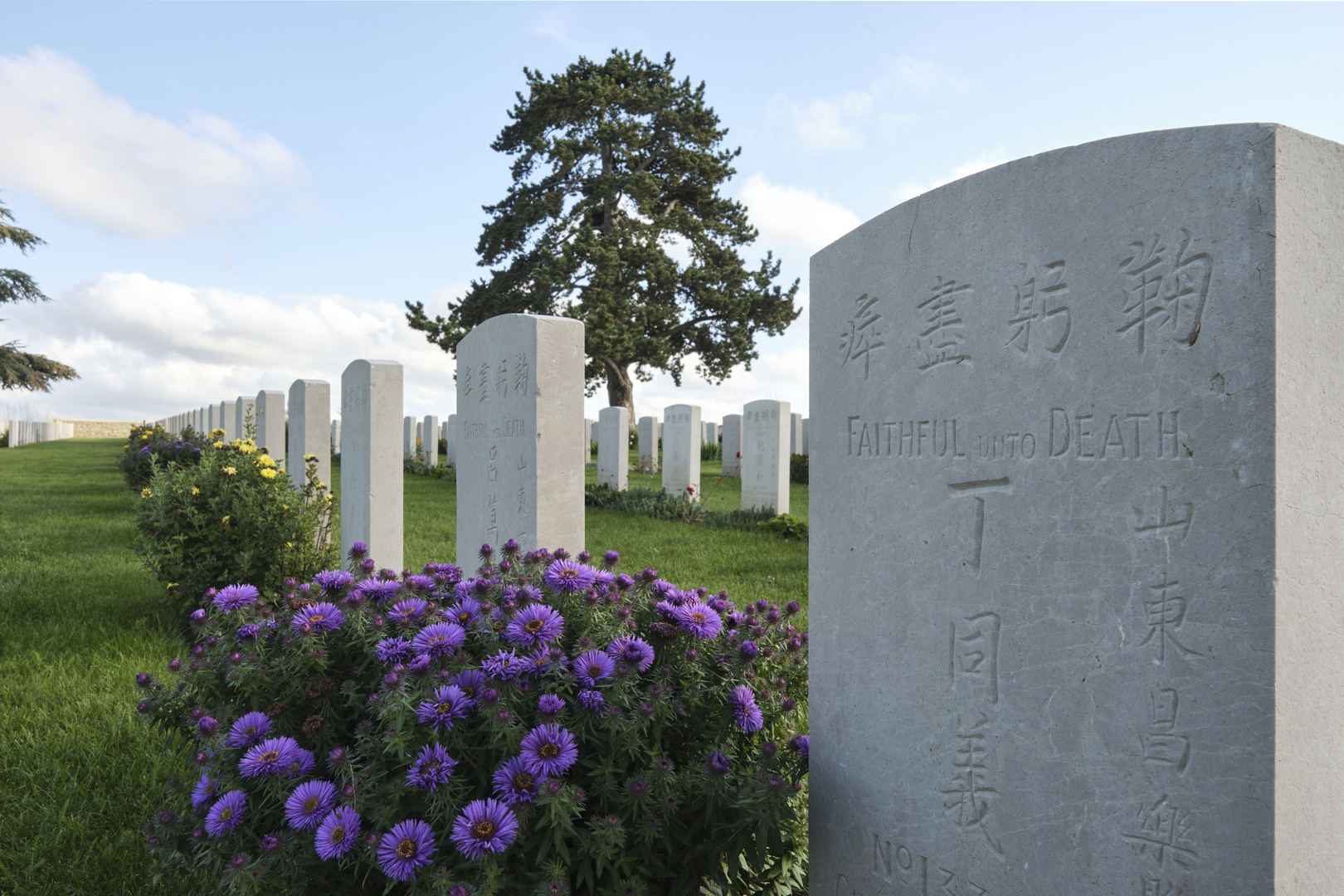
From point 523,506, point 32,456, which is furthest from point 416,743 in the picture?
point 32,456

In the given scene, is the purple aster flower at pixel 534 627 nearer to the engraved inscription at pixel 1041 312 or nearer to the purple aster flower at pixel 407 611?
the purple aster flower at pixel 407 611

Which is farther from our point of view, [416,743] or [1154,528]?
[416,743]

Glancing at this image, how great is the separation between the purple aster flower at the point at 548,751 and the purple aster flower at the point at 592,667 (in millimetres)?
159

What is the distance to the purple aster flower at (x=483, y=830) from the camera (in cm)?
148

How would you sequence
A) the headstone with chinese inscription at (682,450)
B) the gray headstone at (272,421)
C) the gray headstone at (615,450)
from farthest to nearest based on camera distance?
the gray headstone at (615,450) → the headstone with chinese inscription at (682,450) → the gray headstone at (272,421)

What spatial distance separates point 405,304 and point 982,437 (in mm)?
23969

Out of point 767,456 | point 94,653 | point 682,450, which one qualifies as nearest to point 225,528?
point 94,653

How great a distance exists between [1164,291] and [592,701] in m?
1.46

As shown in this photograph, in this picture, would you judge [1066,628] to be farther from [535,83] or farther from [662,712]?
[535,83]

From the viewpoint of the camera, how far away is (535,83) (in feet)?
74.8

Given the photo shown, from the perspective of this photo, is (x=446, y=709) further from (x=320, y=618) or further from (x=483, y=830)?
(x=320, y=618)

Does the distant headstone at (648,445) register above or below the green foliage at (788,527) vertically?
above

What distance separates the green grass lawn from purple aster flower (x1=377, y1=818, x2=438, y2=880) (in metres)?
1.62

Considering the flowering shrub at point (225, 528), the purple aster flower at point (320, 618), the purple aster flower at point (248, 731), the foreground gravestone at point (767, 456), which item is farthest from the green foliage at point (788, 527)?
the purple aster flower at point (248, 731)
